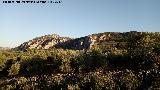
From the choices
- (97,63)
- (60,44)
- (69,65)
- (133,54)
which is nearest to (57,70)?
(69,65)

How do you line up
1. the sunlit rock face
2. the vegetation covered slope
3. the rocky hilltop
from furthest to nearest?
the sunlit rock face → the rocky hilltop → the vegetation covered slope

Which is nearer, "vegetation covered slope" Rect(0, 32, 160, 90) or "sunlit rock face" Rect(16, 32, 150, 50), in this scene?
"vegetation covered slope" Rect(0, 32, 160, 90)

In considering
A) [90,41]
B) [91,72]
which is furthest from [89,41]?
[91,72]

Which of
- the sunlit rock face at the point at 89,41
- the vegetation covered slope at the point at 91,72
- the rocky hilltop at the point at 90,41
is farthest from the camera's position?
the sunlit rock face at the point at 89,41

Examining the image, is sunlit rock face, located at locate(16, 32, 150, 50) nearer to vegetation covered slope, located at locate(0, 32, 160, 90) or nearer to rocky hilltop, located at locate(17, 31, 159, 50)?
rocky hilltop, located at locate(17, 31, 159, 50)

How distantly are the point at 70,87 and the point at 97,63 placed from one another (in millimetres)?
12943

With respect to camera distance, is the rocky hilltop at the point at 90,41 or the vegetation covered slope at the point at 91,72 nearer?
the vegetation covered slope at the point at 91,72

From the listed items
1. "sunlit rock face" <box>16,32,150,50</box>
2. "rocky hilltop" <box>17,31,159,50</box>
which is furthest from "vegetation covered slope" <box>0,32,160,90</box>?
"rocky hilltop" <box>17,31,159,50</box>

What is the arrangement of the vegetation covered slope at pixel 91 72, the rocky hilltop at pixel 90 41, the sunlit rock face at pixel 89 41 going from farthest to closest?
the sunlit rock face at pixel 89 41 → the rocky hilltop at pixel 90 41 → the vegetation covered slope at pixel 91 72

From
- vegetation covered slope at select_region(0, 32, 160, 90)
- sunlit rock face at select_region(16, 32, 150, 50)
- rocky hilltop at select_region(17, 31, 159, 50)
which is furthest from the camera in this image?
sunlit rock face at select_region(16, 32, 150, 50)

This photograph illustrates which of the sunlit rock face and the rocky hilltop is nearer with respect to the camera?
the rocky hilltop

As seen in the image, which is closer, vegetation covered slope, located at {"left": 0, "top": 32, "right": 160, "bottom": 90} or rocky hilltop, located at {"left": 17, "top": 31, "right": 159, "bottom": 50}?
vegetation covered slope, located at {"left": 0, "top": 32, "right": 160, "bottom": 90}

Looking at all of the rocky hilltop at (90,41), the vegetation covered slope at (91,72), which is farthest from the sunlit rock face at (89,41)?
the vegetation covered slope at (91,72)

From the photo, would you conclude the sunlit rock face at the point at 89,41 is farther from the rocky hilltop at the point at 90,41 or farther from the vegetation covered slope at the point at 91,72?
the vegetation covered slope at the point at 91,72
